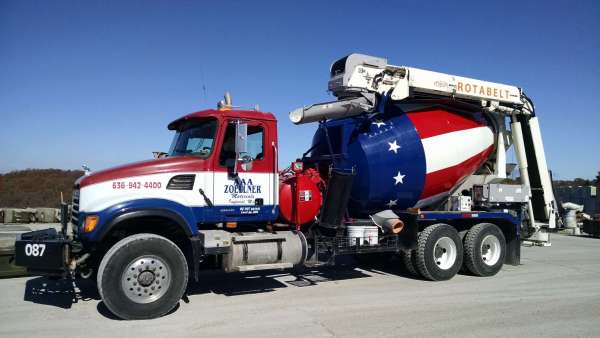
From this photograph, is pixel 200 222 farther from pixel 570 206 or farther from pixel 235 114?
pixel 570 206

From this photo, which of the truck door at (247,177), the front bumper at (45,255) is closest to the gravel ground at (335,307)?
the front bumper at (45,255)

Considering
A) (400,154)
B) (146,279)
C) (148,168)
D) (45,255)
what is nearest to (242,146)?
(148,168)

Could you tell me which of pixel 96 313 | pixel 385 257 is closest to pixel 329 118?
pixel 385 257

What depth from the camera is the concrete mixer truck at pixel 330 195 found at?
6312 mm

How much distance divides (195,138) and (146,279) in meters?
2.39

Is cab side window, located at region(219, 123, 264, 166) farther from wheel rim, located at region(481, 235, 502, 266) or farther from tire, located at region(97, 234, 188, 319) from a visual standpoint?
wheel rim, located at region(481, 235, 502, 266)

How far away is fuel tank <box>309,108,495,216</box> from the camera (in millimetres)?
8609

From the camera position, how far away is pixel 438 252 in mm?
9164

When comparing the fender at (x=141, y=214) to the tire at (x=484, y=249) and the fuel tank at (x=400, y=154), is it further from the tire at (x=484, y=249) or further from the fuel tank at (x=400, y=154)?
the tire at (x=484, y=249)

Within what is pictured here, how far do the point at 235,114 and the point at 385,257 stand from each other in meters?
5.25

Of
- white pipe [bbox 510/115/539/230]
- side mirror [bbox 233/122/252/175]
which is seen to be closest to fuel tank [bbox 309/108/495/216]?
white pipe [bbox 510/115/539/230]

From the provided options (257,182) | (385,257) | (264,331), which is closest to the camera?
(264,331)

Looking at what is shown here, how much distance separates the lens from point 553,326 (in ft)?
19.5

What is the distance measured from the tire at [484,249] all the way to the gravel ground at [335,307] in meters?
0.26
